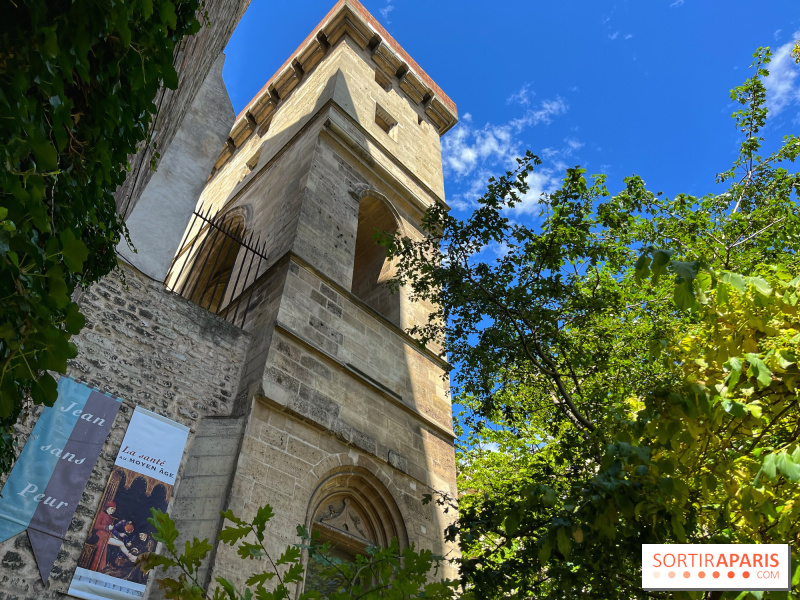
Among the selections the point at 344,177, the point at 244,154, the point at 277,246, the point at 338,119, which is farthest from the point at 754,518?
the point at 244,154

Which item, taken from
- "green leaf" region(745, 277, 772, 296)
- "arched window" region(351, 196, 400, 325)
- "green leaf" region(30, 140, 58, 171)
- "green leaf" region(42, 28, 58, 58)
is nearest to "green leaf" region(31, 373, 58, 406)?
"green leaf" region(30, 140, 58, 171)

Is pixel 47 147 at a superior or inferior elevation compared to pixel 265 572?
superior

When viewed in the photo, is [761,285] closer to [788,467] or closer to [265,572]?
[788,467]

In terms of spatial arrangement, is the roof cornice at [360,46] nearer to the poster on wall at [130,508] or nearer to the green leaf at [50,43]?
the poster on wall at [130,508]

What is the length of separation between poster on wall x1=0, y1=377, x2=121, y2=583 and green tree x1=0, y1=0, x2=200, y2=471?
11.5ft

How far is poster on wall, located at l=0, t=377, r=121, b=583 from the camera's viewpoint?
4.84m

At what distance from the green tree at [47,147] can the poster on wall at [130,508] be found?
143 inches

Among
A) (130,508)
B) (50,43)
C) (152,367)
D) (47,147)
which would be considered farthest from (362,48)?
(47,147)

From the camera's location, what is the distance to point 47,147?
1.79m

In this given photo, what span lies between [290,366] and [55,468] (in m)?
2.65

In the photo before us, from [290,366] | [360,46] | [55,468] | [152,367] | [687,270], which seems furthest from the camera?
[360,46]

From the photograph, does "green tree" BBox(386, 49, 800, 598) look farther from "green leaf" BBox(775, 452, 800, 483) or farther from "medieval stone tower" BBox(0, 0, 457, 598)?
"medieval stone tower" BBox(0, 0, 457, 598)

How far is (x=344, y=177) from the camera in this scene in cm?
1098

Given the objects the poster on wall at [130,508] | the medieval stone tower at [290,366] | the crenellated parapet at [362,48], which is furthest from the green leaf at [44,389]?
the crenellated parapet at [362,48]
